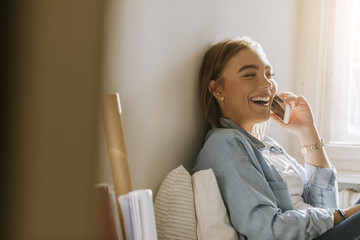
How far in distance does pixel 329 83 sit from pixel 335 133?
25 centimetres

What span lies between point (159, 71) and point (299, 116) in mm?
808

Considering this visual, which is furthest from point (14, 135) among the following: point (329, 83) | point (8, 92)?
point (329, 83)

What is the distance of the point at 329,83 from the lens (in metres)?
2.25

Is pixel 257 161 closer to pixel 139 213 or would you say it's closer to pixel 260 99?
pixel 260 99

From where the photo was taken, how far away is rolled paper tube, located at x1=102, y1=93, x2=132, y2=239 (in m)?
0.71

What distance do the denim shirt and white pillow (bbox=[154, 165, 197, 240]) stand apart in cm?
12

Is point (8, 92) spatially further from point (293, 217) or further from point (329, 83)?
point (329, 83)

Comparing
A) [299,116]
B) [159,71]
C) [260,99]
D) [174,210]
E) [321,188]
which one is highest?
[159,71]

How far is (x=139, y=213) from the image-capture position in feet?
2.29

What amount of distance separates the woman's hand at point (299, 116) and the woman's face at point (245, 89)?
31cm

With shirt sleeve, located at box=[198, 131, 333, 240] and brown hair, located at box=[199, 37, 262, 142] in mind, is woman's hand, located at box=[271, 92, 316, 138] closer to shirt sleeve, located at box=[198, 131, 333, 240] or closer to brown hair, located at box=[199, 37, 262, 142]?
brown hair, located at box=[199, 37, 262, 142]

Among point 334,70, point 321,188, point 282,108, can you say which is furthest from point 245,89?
point 334,70

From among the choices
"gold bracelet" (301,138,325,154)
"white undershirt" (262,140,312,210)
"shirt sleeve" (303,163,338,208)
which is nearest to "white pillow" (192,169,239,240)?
"white undershirt" (262,140,312,210)

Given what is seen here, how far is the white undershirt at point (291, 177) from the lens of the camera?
1.52 metres
